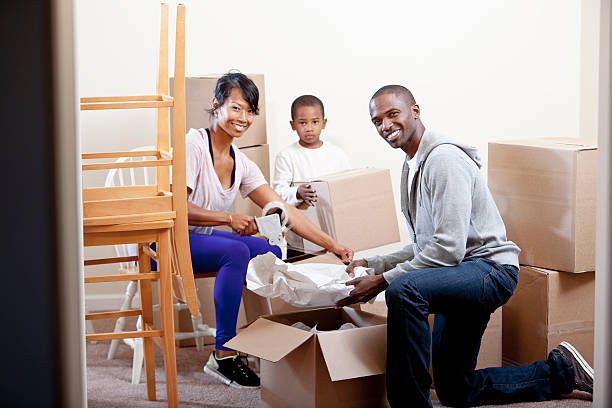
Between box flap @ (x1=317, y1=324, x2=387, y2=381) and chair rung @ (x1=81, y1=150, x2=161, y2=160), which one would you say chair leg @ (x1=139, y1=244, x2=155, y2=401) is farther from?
box flap @ (x1=317, y1=324, x2=387, y2=381)

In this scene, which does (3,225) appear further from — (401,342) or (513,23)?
(513,23)

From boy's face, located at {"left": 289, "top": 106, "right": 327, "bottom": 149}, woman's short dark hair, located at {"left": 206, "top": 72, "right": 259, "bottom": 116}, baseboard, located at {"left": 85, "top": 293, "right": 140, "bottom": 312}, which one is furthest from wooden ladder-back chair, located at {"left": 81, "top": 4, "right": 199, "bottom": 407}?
baseboard, located at {"left": 85, "top": 293, "right": 140, "bottom": 312}

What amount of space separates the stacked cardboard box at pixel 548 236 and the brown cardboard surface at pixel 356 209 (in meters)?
0.43

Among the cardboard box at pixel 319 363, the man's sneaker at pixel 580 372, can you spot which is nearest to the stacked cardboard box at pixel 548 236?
the man's sneaker at pixel 580 372

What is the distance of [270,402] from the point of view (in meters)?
2.04

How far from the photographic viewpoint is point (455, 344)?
2.08 metres

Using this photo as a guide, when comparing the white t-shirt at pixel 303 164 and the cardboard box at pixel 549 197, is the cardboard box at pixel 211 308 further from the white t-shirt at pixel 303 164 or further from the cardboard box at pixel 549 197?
the cardboard box at pixel 549 197

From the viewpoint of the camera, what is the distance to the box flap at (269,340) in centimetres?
183

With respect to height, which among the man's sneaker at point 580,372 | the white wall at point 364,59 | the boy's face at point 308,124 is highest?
the white wall at point 364,59

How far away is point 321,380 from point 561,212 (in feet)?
3.28

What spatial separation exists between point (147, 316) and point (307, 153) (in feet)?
3.78

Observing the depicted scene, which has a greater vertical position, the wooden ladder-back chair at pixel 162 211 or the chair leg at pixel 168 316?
the wooden ladder-back chair at pixel 162 211

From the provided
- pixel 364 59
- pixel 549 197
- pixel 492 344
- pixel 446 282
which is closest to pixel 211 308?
pixel 492 344

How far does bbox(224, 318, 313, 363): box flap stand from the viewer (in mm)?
1829
